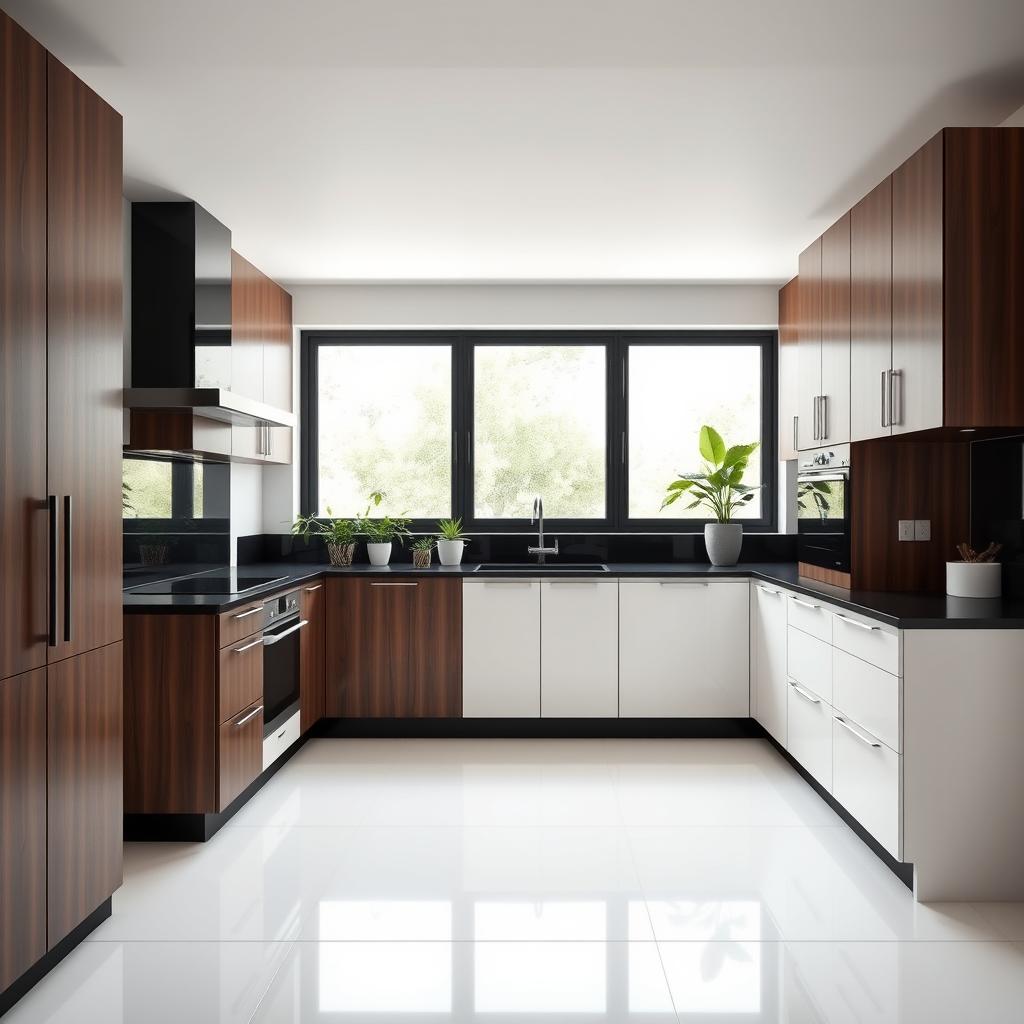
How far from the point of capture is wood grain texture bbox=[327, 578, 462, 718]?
4312 millimetres

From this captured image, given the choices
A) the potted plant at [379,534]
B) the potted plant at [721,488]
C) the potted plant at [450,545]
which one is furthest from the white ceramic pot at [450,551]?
the potted plant at [721,488]

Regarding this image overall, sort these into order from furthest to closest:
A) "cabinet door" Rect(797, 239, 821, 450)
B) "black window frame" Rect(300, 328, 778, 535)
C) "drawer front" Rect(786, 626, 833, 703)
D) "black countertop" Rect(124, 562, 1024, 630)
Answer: "black window frame" Rect(300, 328, 778, 535) < "cabinet door" Rect(797, 239, 821, 450) < "drawer front" Rect(786, 626, 833, 703) < "black countertop" Rect(124, 562, 1024, 630)

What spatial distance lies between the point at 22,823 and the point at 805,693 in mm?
2797

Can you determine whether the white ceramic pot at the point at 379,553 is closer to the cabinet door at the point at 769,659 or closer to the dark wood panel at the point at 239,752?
the dark wood panel at the point at 239,752

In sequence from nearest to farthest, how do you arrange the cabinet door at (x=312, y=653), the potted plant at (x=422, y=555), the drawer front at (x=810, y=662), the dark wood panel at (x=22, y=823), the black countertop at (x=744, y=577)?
the dark wood panel at (x=22, y=823) → the black countertop at (x=744, y=577) → the drawer front at (x=810, y=662) → the cabinet door at (x=312, y=653) → the potted plant at (x=422, y=555)

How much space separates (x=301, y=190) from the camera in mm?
3424

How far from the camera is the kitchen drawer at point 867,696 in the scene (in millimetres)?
2615

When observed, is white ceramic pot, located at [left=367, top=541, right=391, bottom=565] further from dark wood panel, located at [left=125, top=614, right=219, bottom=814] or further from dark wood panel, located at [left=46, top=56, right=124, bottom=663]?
dark wood panel, located at [left=46, top=56, right=124, bottom=663]

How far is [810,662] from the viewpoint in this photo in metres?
3.42

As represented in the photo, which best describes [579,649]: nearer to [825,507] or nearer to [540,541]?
[540,541]

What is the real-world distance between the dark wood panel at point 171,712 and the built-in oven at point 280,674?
0.48 m

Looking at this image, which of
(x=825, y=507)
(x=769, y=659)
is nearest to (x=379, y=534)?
(x=769, y=659)

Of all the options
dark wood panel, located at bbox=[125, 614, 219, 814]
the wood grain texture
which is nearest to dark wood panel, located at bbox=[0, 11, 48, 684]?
dark wood panel, located at bbox=[125, 614, 219, 814]

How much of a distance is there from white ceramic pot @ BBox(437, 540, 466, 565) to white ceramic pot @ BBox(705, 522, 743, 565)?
1375 mm
